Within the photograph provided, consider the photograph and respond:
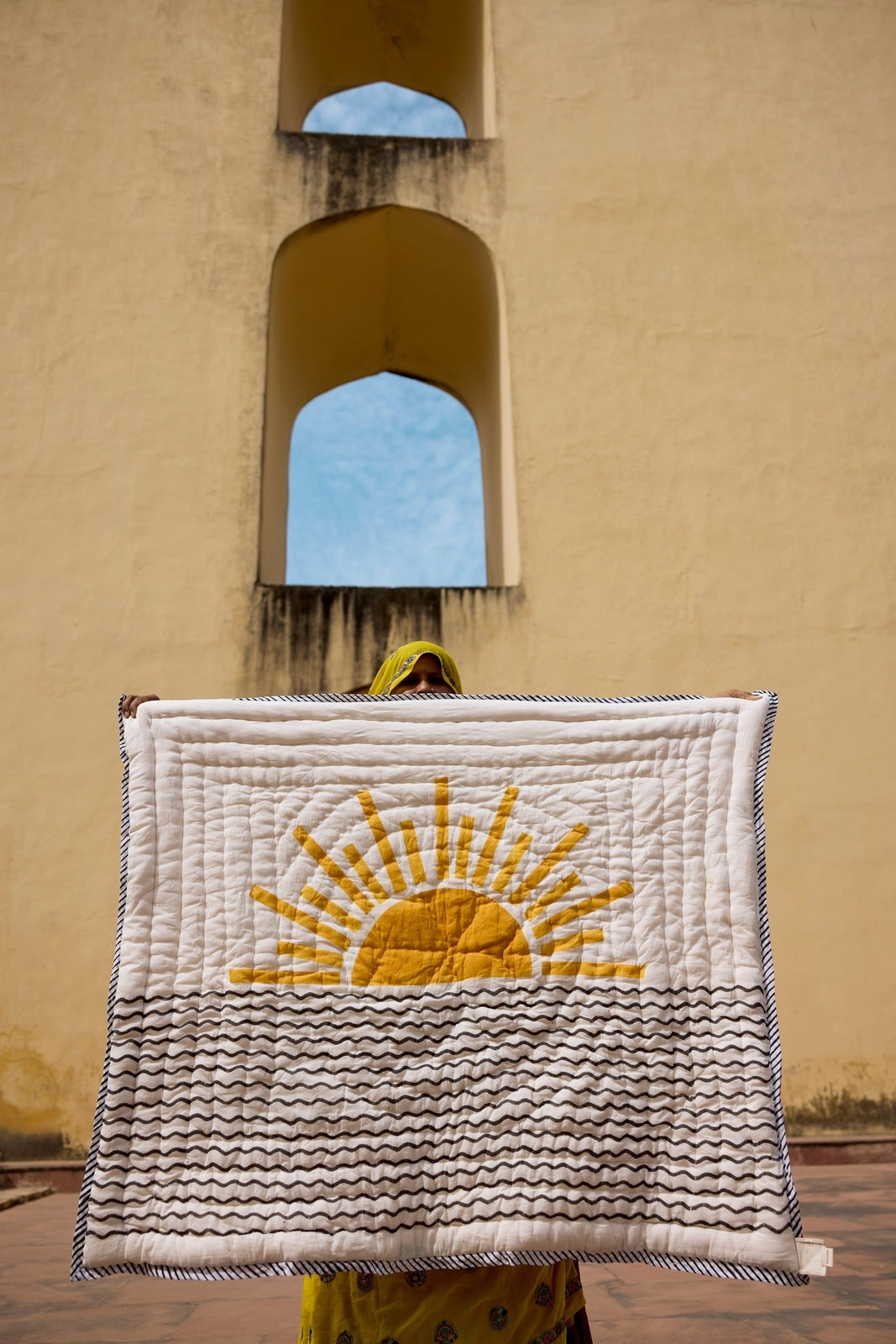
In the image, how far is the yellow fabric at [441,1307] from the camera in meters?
1.52

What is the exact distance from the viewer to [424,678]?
6.79 ft

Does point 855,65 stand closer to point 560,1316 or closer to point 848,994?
point 848,994

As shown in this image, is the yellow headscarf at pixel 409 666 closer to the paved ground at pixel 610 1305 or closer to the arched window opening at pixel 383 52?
the paved ground at pixel 610 1305

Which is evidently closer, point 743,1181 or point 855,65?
point 743,1181

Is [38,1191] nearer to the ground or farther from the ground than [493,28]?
nearer to the ground

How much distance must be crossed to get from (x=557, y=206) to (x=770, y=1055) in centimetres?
580

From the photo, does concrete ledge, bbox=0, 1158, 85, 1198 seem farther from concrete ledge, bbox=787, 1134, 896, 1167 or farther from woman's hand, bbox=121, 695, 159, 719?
woman's hand, bbox=121, 695, 159, 719

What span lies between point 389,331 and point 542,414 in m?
2.14

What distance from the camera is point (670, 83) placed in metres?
6.65

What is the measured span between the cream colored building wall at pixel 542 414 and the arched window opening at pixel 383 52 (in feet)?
2.09

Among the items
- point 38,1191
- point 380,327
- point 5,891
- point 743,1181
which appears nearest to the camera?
point 743,1181

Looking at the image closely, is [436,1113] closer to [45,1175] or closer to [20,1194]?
[20,1194]

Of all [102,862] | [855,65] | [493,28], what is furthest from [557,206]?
[102,862]

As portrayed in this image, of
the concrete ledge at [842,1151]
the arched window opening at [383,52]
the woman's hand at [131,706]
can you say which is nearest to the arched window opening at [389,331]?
the arched window opening at [383,52]
